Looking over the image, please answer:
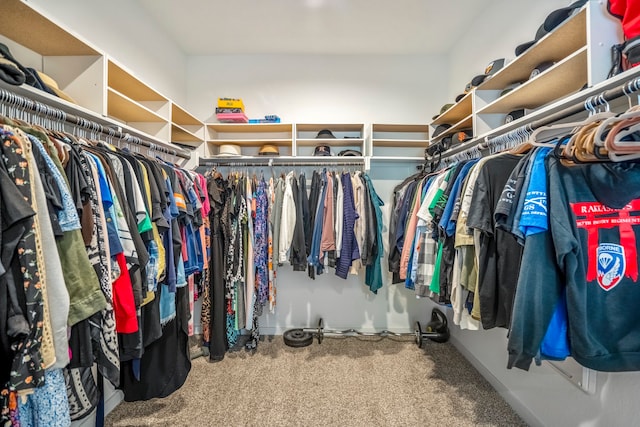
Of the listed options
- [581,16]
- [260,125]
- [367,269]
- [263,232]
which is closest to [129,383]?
[263,232]

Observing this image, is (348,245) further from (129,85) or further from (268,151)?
(129,85)

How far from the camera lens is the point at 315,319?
105 inches

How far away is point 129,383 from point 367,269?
1.85 meters

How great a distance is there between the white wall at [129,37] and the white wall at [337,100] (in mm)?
281

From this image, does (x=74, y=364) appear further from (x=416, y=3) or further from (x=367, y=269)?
(x=416, y=3)

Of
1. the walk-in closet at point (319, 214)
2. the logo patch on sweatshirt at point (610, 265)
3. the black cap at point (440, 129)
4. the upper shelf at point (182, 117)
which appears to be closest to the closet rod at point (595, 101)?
the walk-in closet at point (319, 214)

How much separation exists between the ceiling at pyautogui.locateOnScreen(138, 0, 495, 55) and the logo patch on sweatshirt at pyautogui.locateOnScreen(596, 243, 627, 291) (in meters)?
2.08

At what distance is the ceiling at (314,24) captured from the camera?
78.8 inches

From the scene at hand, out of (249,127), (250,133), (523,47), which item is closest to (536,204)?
(523,47)

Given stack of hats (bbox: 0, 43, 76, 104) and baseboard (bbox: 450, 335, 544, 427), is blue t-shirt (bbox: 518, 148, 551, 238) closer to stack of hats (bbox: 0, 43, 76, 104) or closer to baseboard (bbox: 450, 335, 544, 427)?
baseboard (bbox: 450, 335, 544, 427)

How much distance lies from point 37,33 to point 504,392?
3.27 m

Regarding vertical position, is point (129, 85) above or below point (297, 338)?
above

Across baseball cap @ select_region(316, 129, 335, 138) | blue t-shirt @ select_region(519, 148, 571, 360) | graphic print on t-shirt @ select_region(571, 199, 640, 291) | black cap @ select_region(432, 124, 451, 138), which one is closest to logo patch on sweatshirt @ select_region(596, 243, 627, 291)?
graphic print on t-shirt @ select_region(571, 199, 640, 291)

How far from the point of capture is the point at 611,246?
83 cm
